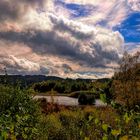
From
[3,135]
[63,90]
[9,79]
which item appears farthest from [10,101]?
[63,90]

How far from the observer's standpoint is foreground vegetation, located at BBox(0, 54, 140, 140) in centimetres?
512

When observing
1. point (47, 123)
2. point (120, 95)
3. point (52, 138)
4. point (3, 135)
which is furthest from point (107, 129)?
point (120, 95)

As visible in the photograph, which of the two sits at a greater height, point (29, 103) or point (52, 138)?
point (29, 103)

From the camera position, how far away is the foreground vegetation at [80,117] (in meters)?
5.12

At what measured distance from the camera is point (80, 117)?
22.5 m

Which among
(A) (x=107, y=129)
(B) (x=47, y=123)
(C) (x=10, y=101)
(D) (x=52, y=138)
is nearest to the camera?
(A) (x=107, y=129)

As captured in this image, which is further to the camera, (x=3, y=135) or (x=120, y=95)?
(x=120, y=95)

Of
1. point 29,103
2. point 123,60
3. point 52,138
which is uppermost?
point 123,60

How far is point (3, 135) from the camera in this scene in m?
4.64

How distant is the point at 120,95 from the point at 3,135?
40.4 meters

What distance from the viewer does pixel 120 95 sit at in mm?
44469

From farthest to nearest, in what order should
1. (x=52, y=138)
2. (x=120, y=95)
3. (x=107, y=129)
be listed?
(x=120, y=95) → (x=52, y=138) → (x=107, y=129)

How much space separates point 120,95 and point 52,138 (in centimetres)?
2548

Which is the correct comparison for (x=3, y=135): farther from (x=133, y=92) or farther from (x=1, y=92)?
(x=133, y=92)
